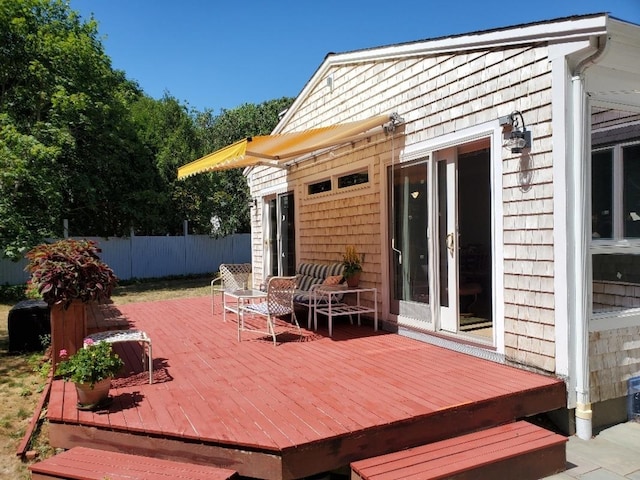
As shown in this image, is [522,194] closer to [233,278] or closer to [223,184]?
[233,278]

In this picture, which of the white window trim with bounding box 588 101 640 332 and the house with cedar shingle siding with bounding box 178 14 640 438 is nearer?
the house with cedar shingle siding with bounding box 178 14 640 438

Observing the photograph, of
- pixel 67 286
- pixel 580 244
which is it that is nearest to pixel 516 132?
pixel 580 244

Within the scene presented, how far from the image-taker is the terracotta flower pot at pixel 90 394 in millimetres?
3559

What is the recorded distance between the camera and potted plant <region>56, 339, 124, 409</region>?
352cm

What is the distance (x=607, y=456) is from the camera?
3645 mm

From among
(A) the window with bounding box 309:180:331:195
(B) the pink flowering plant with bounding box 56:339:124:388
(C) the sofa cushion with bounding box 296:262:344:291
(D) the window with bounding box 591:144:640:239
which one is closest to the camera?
(B) the pink flowering plant with bounding box 56:339:124:388

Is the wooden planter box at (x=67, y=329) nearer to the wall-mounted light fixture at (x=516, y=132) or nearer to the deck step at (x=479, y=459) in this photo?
the deck step at (x=479, y=459)

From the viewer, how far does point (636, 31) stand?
12.7 ft

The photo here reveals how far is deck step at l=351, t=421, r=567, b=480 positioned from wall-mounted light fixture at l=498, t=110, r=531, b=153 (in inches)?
95.6

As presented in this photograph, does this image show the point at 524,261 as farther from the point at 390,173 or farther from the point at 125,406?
the point at 125,406

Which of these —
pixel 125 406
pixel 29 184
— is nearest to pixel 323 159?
pixel 125 406

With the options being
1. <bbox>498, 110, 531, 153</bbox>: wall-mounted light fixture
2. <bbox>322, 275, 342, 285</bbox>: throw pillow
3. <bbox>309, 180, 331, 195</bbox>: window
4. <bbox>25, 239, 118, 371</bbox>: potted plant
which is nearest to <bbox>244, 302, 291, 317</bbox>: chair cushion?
<bbox>322, 275, 342, 285</bbox>: throw pillow

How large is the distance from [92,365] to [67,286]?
1.17m

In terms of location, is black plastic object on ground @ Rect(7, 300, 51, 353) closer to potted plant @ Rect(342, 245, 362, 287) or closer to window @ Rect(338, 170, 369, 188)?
potted plant @ Rect(342, 245, 362, 287)
